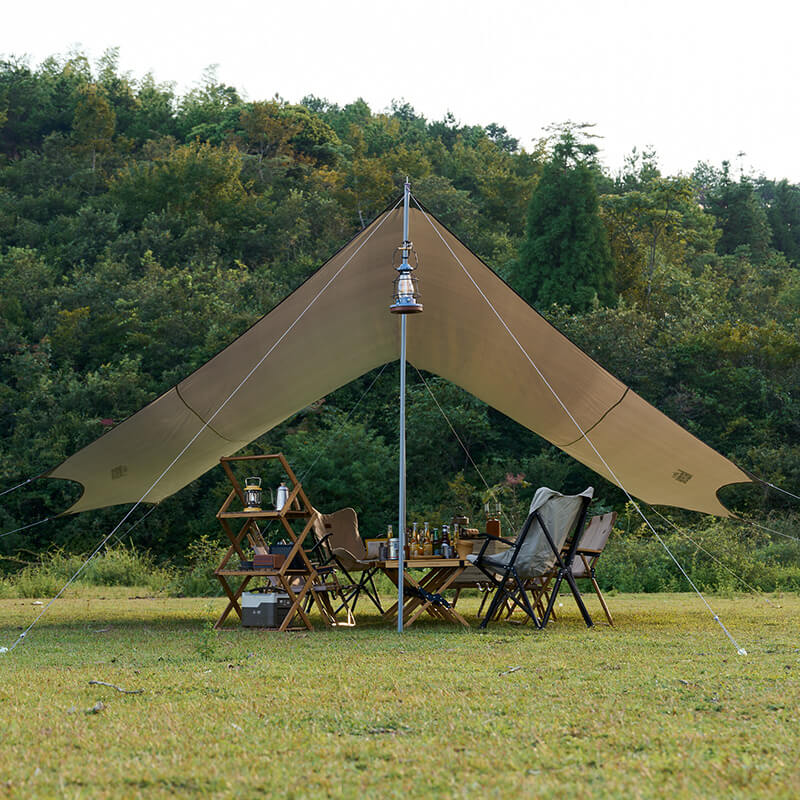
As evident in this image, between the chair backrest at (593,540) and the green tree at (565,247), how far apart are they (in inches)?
460

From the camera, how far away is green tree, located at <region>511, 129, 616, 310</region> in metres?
17.8

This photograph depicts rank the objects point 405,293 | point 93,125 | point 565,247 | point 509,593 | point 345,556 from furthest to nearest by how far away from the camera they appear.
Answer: point 93,125
point 565,247
point 345,556
point 509,593
point 405,293

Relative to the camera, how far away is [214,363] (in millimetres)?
5656

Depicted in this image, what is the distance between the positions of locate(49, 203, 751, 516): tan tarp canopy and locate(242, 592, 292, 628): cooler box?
2.95ft

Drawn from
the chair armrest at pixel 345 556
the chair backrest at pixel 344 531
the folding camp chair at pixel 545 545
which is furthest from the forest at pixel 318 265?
the folding camp chair at pixel 545 545

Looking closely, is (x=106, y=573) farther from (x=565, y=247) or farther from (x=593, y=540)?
(x=565, y=247)

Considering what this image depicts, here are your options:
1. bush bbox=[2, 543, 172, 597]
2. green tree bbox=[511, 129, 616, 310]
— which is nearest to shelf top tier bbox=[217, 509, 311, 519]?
bush bbox=[2, 543, 172, 597]

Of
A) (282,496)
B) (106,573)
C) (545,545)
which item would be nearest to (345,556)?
(282,496)

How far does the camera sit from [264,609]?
559cm

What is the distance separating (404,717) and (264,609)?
A: 9.99ft

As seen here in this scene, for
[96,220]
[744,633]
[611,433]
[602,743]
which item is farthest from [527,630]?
[96,220]

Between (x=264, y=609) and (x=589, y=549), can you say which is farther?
(x=589, y=549)

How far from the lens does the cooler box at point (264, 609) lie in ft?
18.3

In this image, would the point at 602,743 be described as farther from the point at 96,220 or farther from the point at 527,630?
the point at 96,220
